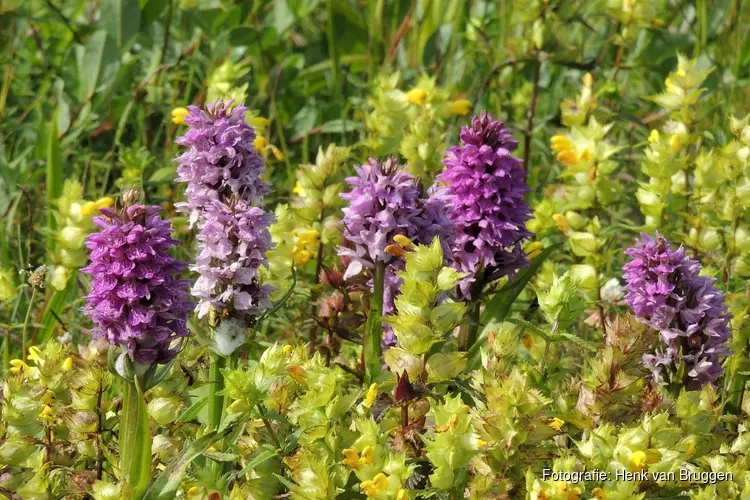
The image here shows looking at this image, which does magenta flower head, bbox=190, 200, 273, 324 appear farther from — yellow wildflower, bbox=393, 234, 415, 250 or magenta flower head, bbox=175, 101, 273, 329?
yellow wildflower, bbox=393, 234, 415, 250

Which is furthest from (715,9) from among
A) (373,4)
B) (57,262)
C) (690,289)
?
(57,262)

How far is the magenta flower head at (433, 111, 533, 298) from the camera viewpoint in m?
1.85

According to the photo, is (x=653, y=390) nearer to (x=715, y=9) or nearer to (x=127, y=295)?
(x=127, y=295)

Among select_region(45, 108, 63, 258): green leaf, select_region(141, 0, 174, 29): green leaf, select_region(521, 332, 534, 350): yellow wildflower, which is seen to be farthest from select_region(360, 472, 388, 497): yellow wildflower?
select_region(141, 0, 174, 29): green leaf

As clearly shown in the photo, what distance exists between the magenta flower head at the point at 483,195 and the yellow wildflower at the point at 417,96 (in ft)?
2.29

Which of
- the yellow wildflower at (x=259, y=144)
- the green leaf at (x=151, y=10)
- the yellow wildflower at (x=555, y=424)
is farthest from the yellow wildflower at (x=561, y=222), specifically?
the green leaf at (x=151, y=10)

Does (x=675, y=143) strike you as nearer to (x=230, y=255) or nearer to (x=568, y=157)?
(x=568, y=157)

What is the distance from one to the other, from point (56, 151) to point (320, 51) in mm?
1475

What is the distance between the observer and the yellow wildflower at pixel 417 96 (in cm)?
258

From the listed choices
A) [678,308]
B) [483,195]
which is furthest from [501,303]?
[678,308]

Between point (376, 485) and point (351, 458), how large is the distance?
6 cm

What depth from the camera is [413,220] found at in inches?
69.5

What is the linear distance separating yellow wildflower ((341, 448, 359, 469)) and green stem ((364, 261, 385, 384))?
15.4 inches

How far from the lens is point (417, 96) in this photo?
2582 millimetres
